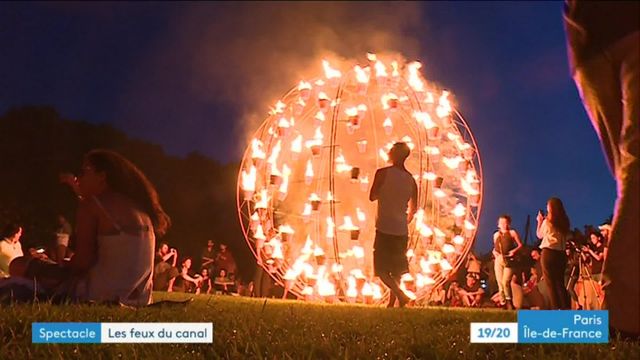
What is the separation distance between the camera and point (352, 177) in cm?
1070

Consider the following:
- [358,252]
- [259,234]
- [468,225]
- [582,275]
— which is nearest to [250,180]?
[259,234]

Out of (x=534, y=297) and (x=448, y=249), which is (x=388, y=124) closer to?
(x=448, y=249)

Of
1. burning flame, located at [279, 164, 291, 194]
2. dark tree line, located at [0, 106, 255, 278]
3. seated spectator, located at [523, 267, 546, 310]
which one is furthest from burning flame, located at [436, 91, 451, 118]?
dark tree line, located at [0, 106, 255, 278]

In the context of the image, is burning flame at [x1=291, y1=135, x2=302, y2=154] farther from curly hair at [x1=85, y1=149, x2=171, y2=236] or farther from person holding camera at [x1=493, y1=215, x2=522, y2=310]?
curly hair at [x1=85, y1=149, x2=171, y2=236]

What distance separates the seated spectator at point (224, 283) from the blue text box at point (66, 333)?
11695 millimetres

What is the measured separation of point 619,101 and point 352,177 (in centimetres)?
689

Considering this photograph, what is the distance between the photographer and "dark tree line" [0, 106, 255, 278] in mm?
25312

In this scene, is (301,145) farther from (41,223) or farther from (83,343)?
(41,223)

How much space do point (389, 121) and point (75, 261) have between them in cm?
621

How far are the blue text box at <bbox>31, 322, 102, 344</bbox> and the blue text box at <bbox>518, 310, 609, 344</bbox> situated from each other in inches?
95.3

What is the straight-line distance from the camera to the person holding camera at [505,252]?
11.4m

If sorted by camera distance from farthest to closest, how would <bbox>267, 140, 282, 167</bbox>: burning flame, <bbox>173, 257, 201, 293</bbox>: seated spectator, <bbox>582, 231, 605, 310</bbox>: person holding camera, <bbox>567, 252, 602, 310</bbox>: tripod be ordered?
<bbox>173, 257, 201, 293</bbox>: seated spectator, <bbox>267, 140, 282, 167</bbox>: burning flame, <bbox>567, 252, 602, 310</bbox>: tripod, <bbox>582, 231, 605, 310</bbox>: person holding camera

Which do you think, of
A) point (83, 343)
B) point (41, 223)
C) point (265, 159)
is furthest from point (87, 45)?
point (83, 343)

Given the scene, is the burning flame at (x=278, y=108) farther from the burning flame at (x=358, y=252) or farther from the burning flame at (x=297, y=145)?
the burning flame at (x=358, y=252)
